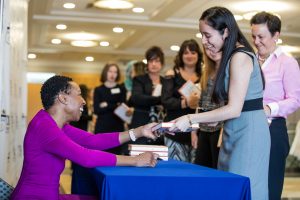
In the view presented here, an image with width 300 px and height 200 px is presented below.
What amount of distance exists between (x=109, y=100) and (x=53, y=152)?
13.2ft

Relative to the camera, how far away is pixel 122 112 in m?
5.95

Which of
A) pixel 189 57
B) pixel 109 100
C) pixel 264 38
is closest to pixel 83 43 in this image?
pixel 109 100

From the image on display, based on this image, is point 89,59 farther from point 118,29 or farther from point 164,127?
point 164,127

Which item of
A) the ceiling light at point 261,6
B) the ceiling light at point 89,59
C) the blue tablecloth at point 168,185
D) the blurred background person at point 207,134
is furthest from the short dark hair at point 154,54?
the ceiling light at point 89,59

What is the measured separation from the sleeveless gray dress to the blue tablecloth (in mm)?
347

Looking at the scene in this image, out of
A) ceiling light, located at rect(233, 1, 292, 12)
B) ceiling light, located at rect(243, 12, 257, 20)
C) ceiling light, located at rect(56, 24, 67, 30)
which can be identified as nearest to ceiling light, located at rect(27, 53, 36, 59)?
ceiling light, located at rect(56, 24, 67, 30)

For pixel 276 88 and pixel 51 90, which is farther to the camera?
pixel 276 88

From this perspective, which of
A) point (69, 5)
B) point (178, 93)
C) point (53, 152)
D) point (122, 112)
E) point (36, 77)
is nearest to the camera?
point (53, 152)

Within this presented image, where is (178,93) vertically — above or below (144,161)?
above

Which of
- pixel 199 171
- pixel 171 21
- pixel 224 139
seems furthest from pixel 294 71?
pixel 171 21

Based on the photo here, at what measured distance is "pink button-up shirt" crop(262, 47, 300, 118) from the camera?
9.57 feet

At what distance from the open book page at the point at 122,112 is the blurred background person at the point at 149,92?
0.87 metres

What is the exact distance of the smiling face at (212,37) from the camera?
95.2 inches

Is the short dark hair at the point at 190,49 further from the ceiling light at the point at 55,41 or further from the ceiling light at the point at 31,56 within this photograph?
the ceiling light at the point at 31,56
